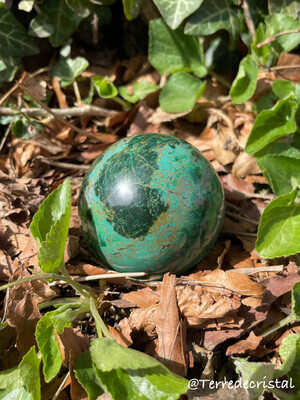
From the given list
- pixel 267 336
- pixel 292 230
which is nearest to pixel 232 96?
pixel 292 230

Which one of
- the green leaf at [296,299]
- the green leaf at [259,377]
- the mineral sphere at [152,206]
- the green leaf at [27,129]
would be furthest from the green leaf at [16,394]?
the green leaf at [27,129]

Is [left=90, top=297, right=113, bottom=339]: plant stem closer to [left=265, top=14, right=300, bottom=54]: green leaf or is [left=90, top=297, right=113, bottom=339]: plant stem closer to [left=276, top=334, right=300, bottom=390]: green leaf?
[left=276, top=334, right=300, bottom=390]: green leaf

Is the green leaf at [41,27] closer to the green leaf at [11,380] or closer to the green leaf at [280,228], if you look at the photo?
the green leaf at [280,228]

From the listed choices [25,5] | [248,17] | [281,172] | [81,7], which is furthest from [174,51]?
[281,172]

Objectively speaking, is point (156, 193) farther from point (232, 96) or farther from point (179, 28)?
point (179, 28)

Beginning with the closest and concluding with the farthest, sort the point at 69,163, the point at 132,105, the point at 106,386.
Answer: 1. the point at 106,386
2. the point at 69,163
3. the point at 132,105
